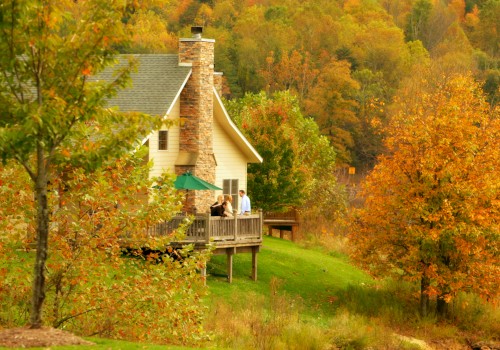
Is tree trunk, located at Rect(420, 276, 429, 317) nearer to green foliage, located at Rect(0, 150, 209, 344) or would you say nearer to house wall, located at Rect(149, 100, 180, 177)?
house wall, located at Rect(149, 100, 180, 177)

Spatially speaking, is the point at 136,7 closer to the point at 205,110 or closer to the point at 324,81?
the point at 205,110

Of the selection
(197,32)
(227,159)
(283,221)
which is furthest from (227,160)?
(283,221)

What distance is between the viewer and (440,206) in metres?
38.9

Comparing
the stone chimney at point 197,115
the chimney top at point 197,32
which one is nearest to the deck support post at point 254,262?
the stone chimney at point 197,115

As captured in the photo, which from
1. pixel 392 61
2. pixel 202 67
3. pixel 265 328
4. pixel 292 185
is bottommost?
pixel 265 328

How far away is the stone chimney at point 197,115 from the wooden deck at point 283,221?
498 inches

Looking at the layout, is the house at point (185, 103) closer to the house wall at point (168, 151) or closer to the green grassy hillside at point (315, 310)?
the house wall at point (168, 151)

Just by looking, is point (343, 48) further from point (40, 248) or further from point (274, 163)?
point (40, 248)

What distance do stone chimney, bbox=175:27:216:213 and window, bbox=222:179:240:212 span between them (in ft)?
9.66

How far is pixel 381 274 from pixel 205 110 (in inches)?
329

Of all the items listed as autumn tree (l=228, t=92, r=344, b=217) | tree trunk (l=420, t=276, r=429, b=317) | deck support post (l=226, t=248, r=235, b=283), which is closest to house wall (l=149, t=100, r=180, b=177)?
deck support post (l=226, t=248, r=235, b=283)

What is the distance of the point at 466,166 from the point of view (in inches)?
1518

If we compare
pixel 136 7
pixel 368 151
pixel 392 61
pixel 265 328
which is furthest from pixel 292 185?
pixel 392 61

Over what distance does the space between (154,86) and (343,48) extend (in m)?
71.6
